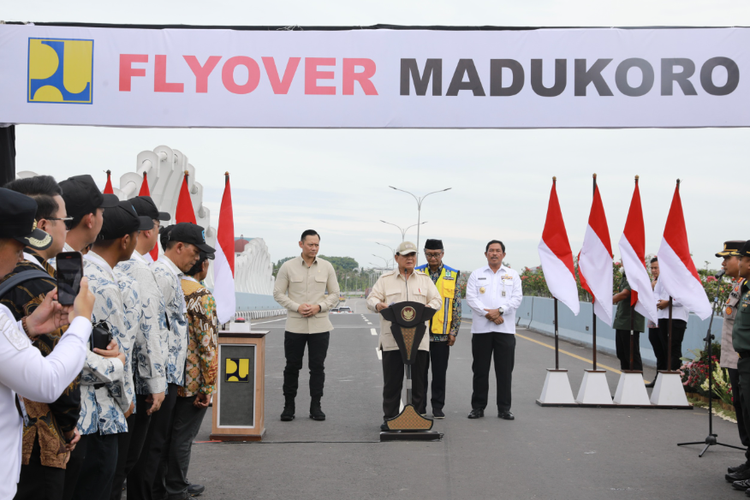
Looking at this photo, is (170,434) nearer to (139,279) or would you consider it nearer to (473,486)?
(139,279)

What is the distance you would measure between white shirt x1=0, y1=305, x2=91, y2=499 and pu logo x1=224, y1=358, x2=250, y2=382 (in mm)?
4728

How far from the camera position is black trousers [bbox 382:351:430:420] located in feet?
25.0

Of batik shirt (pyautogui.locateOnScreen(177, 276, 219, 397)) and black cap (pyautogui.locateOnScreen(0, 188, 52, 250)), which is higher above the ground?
black cap (pyautogui.locateOnScreen(0, 188, 52, 250))

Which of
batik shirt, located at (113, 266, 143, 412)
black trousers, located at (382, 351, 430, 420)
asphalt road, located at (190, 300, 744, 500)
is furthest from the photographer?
black trousers, located at (382, 351, 430, 420)

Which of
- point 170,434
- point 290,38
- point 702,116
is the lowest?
point 170,434

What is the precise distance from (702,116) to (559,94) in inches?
52.3

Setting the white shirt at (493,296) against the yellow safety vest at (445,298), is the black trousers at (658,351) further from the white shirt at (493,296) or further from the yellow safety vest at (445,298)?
the yellow safety vest at (445,298)

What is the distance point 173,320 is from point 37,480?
6.24 ft

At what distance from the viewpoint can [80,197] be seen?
3197 millimetres

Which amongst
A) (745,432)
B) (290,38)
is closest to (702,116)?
(745,432)

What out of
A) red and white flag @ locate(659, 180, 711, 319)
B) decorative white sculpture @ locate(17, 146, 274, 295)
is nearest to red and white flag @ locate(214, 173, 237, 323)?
decorative white sculpture @ locate(17, 146, 274, 295)

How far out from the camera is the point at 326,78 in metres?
6.44

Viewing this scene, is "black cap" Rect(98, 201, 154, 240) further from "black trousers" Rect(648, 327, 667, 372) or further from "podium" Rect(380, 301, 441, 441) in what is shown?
"black trousers" Rect(648, 327, 667, 372)

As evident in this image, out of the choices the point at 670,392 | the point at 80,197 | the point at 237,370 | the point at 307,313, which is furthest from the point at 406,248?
the point at 80,197
